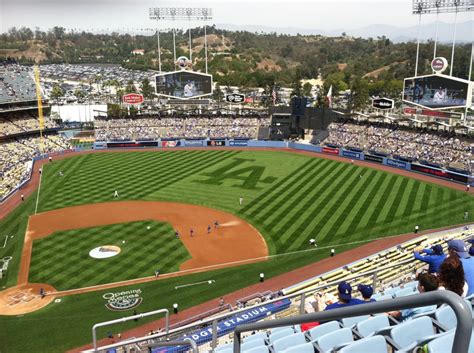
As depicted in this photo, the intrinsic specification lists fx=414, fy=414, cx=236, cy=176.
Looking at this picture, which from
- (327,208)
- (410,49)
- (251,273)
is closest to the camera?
(251,273)

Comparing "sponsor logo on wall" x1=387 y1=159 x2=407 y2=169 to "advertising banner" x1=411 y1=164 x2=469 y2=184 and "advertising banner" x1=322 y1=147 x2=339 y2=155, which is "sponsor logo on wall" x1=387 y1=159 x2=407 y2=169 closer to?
"advertising banner" x1=411 y1=164 x2=469 y2=184

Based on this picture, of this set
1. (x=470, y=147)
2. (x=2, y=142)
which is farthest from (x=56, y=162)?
(x=470, y=147)

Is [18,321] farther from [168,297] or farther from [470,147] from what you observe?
[470,147]

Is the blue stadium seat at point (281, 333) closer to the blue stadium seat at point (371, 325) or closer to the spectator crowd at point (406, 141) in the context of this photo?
the blue stadium seat at point (371, 325)

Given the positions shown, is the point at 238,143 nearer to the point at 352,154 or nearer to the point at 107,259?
the point at 352,154

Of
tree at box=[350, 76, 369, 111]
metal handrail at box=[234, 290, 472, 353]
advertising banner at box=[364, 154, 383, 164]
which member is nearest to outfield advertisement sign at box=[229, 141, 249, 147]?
advertising banner at box=[364, 154, 383, 164]

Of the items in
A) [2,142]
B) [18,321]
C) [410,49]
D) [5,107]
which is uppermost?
[410,49]

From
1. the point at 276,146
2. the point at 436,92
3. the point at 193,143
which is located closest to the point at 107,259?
the point at 193,143
